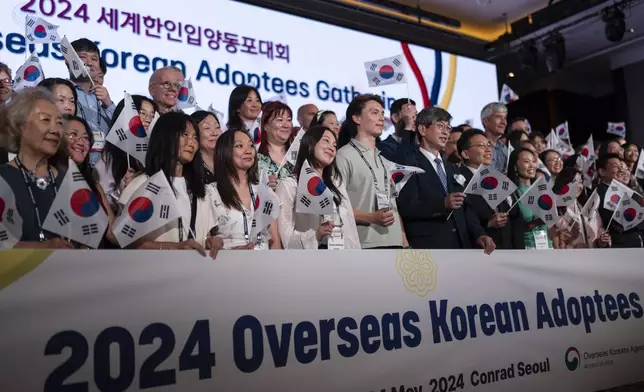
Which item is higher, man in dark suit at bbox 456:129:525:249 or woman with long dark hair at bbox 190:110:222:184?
woman with long dark hair at bbox 190:110:222:184

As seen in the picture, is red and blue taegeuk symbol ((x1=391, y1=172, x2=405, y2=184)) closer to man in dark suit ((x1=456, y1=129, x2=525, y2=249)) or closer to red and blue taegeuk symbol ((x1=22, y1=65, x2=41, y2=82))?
man in dark suit ((x1=456, y1=129, x2=525, y2=249))

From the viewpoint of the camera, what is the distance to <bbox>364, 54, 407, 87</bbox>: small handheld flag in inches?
166

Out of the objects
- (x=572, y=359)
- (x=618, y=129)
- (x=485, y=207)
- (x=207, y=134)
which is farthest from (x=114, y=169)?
(x=618, y=129)

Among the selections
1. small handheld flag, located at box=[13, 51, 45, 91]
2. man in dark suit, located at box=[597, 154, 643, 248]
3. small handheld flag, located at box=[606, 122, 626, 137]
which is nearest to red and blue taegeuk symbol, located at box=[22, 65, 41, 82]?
small handheld flag, located at box=[13, 51, 45, 91]

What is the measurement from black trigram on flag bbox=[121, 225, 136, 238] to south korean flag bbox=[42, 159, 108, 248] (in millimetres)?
109

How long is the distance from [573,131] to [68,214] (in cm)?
1056

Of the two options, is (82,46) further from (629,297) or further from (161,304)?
(629,297)

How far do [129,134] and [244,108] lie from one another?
1.23 meters

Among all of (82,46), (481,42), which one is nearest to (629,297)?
(82,46)

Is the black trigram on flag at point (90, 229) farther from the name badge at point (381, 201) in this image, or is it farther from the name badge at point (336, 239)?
the name badge at point (381, 201)

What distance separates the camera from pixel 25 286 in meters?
1.69

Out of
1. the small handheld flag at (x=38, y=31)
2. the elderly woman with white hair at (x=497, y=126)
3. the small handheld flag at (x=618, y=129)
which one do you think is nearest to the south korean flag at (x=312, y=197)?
the small handheld flag at (x=38, y=31)

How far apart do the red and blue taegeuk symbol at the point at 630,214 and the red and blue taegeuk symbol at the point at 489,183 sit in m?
1.46

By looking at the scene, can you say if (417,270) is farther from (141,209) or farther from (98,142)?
(98,142)
